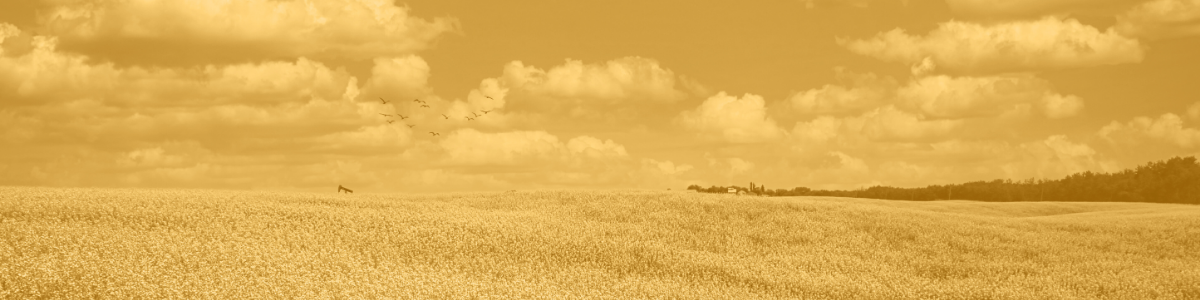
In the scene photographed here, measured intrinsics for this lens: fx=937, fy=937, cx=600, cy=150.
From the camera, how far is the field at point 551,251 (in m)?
17.4

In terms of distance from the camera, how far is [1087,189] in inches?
2972

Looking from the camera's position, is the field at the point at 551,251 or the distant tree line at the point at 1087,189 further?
the distant tree line at the point at 1087,189

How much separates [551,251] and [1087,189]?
2621 inches

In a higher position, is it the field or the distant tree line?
the distant tree line

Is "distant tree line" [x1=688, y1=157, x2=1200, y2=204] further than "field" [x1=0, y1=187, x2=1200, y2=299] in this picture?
Yes

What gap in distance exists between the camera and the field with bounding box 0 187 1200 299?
57.2 feet

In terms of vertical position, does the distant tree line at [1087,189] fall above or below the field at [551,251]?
above

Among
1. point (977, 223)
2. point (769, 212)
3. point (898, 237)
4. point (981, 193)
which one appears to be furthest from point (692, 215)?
point (981, 193)

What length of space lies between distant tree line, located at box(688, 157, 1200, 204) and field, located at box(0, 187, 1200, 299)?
39.6 m

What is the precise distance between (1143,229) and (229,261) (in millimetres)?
28208

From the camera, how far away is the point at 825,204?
112 feet

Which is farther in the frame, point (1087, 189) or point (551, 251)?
point (1087, 189)

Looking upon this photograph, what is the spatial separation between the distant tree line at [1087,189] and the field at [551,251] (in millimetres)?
39647

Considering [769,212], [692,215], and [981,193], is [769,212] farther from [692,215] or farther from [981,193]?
[981,193]
